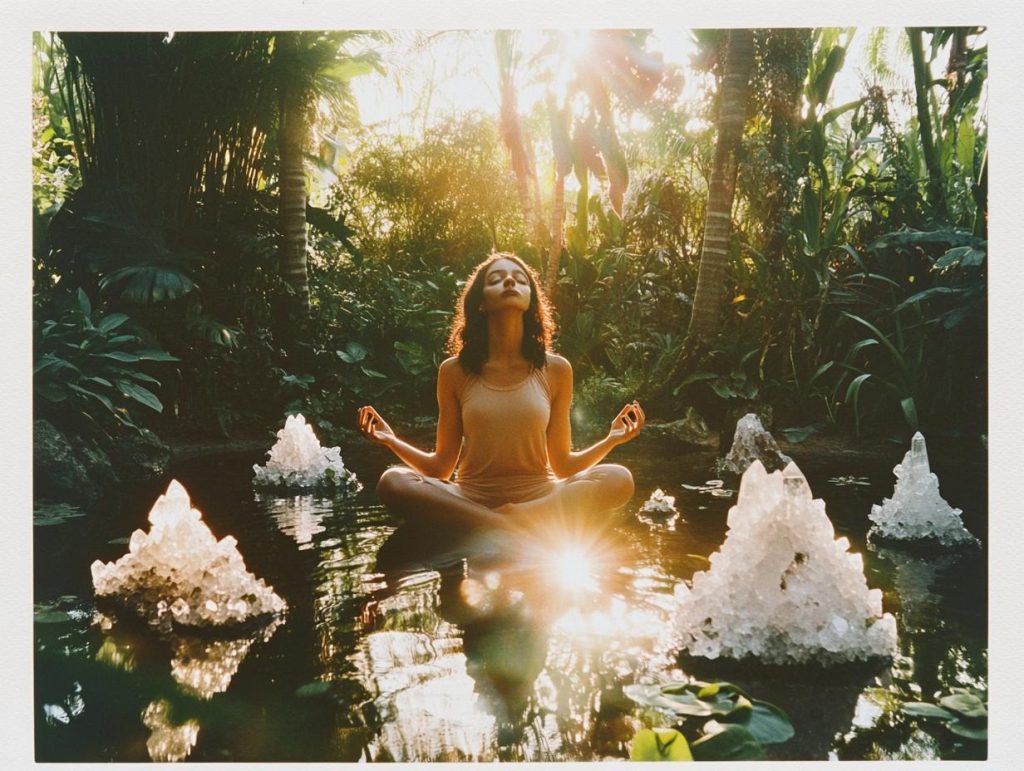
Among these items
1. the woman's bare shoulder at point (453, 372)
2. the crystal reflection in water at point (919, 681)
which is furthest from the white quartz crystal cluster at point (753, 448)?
the woman's bare shoulder at point (453, 372)

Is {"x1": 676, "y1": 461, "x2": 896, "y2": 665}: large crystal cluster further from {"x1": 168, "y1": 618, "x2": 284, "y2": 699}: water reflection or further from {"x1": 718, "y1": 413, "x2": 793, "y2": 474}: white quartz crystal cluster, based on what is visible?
{"x1": 718, "y1": 413, "x2": 793, "y2": 474}: white quartz crystal cluster

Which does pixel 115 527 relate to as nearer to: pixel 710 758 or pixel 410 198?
pixel 710 758

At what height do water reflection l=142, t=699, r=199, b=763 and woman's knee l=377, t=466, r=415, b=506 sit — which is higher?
woman's knee l=377, t=466, r=415, b=506

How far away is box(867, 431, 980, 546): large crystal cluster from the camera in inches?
117

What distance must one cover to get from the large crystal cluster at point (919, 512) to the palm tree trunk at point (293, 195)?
12.2ft

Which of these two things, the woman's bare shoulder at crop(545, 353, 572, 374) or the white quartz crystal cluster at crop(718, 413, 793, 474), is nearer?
the woman's bare shoulder at crop(545, 353, 572, 374)

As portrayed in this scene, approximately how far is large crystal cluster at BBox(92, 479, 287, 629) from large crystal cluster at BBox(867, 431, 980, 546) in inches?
93.4

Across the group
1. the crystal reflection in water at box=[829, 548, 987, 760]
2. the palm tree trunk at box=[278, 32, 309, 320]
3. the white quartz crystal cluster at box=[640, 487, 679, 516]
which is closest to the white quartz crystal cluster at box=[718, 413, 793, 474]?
the white quartz crystal cluster at box=[640, 487, 679, 516]

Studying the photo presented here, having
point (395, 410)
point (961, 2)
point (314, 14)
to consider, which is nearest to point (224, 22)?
point (314, 14)

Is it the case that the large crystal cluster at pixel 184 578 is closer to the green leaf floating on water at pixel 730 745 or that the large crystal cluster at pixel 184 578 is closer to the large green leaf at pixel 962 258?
the green leaf floating on water at pixel 730 745

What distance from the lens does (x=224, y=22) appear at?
257 cm

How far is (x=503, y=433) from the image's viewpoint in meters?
2.90

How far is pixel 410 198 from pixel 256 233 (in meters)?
1.10

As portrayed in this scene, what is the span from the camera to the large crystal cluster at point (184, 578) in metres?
2.24
